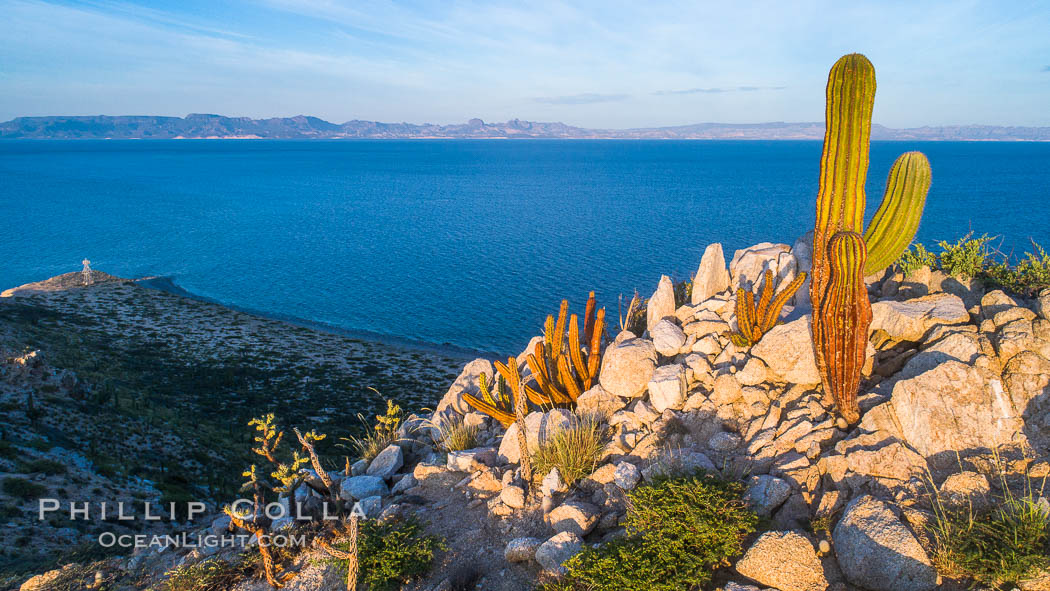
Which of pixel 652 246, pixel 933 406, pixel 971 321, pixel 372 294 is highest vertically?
pixel 971 321

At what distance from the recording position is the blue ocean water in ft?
143

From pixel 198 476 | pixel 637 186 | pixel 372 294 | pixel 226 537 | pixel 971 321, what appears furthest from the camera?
pixel 637 186

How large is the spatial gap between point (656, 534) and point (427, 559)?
3.02m

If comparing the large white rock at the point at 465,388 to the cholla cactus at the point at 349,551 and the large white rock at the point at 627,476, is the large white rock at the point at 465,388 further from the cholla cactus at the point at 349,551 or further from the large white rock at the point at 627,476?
the large white rock at the point at 627,476

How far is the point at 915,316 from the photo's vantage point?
811 cm

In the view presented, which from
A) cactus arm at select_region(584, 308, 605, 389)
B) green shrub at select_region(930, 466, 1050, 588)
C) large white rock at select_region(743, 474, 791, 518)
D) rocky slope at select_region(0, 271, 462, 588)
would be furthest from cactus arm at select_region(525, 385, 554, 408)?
rocky slope at select_region(0, 271, 462, 588)

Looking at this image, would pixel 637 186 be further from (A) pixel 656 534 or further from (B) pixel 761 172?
(A) pixel 656 534

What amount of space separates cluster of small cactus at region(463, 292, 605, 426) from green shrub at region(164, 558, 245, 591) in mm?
4934

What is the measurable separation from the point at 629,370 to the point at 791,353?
2567 mm

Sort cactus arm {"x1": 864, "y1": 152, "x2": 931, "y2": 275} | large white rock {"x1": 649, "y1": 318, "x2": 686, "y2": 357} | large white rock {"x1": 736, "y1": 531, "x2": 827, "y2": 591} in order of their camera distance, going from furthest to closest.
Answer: large white rock {"x1": 649, "y1": 318, "x2": 686, "y2": 357}
cactus arm {"x1": 864, "y1": 152, "x2": 931, "y2": 275}
large white rock {"x1": 736, "y1": 531, "x2": 827, "y2": 591}

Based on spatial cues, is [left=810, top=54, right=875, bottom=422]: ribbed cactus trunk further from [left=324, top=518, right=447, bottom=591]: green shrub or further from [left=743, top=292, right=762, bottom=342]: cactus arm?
[left=324, top=518, right=447, bottom=591]: green shrub

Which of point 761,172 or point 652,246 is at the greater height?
point 761,172

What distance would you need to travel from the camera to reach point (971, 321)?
825 centimetres

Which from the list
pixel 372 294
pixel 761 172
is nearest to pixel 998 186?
pixel 761 172
